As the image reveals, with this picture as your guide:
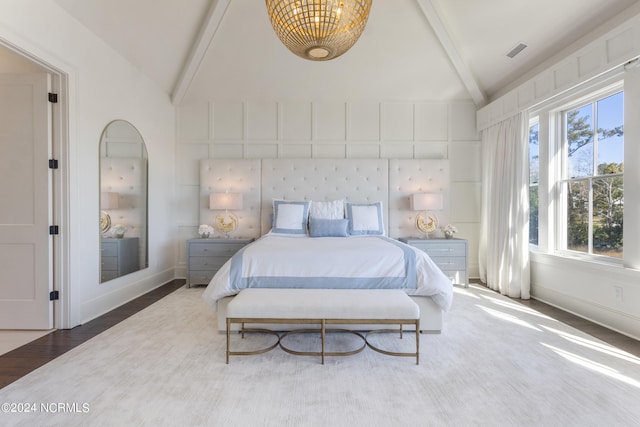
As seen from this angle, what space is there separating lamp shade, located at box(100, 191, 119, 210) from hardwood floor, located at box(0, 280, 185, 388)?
1109mm

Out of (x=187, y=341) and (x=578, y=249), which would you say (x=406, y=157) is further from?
(x=187, y=341)

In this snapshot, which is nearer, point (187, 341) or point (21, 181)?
point (187, 341)

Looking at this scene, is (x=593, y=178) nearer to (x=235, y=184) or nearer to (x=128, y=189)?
(x=235, y=184)

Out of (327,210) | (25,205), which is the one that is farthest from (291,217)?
(25,205)

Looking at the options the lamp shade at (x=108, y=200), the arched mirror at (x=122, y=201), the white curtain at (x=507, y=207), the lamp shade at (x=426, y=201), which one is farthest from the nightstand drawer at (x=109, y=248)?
the white curtain at (x=507, y=207)

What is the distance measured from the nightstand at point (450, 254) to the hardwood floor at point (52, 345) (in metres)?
3.51

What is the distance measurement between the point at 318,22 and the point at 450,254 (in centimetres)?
346

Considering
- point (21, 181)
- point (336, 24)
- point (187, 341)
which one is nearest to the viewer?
point (336, 24)

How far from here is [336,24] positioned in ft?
5.67

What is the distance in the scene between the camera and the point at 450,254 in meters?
4.15

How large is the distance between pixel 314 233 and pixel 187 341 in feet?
6.46

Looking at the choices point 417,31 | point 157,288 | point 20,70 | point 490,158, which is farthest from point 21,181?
point 490,158

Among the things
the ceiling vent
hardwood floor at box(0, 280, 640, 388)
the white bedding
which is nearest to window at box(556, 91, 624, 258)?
hardwood floor at box(0, 280, 640, 388)

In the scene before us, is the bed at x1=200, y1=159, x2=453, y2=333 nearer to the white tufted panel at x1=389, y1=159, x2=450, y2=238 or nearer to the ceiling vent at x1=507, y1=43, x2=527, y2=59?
the white tufted panel at x1=389, y1=159, x2=450, y2=238
